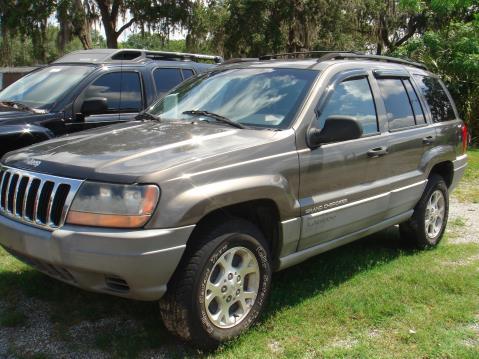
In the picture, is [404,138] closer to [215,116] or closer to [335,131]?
[335,131]

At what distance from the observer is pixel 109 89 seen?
23.4ft

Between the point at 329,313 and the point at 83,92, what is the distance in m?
4.24

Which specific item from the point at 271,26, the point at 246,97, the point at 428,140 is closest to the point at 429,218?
the point at 428,140

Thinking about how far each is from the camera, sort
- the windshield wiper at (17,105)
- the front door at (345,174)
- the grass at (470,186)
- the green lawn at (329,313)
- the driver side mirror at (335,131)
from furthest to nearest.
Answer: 1. the grass at (470,186)
2. the windshield wiper at (17,105)
3. the front door at (345,174)
4. the driver side mirror at (335,131)
5. the green lawn at (329,313)

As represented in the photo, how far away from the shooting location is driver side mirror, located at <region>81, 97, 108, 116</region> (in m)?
6.45

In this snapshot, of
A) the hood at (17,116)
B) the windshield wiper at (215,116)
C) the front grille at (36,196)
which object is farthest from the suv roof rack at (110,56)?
the front grille at (36,196)

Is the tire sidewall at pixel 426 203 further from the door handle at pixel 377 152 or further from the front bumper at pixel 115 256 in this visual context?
the front bumper at pixel 115 256

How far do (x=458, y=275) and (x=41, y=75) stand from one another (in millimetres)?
5594

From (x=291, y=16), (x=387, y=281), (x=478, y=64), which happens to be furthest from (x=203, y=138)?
(x=291, y=16)

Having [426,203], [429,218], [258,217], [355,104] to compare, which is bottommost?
[429,218]

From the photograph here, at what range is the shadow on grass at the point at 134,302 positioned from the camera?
3547 millimetres

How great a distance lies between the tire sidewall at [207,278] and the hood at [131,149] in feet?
1.80

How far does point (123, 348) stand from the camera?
136 inches

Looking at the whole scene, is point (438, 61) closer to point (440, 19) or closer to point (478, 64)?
point (478, 64)
